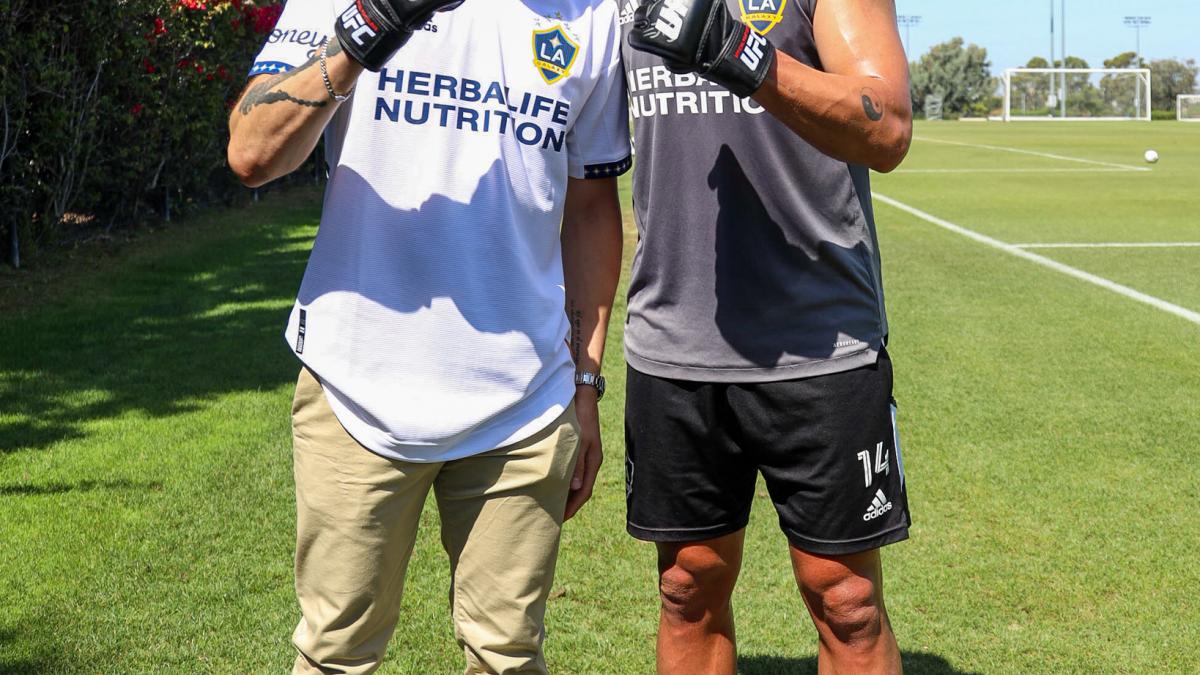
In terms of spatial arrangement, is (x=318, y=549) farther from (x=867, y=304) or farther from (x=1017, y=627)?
(x=1017, y=627)

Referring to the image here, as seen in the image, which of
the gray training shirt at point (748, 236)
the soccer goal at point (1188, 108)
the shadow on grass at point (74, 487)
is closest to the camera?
the gray training shirt at point (748, 236)

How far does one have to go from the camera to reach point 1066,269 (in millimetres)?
12703

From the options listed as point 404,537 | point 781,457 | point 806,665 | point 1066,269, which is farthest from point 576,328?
point 1066,269

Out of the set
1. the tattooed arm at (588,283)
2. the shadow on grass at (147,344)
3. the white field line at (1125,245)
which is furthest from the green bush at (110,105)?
the white field line at (1125,245)

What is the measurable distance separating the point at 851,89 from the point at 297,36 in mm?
1073

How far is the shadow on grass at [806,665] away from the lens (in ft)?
13.5

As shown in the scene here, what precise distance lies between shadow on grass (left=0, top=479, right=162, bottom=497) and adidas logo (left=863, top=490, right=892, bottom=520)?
3.80 metres

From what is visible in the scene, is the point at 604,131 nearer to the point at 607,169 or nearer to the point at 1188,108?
the point at 607,169

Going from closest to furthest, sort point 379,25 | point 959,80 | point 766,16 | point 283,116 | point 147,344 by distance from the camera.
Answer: point 379,25 < point 283,116 < point 766,16 < point 147,344 < point 959,80

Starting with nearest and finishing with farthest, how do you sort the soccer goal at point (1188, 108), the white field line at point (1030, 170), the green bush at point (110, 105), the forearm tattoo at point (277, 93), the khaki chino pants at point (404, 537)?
the forearm tattoo at point (277, 93), the khaki chino pants at point (404, 537), the green bush at point (110, 105), the white field line at point (1030, 170), the soccer goal at point (1188, 108)

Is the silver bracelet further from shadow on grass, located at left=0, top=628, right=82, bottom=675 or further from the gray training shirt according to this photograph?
shadow on grass, located at left=0, top=628, right=82, bottom=675

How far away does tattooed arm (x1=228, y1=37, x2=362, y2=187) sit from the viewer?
2316 mm

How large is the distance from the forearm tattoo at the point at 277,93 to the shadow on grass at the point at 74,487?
3726mm

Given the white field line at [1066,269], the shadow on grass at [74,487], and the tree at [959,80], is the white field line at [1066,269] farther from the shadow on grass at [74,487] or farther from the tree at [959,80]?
the tree at [959,80]
